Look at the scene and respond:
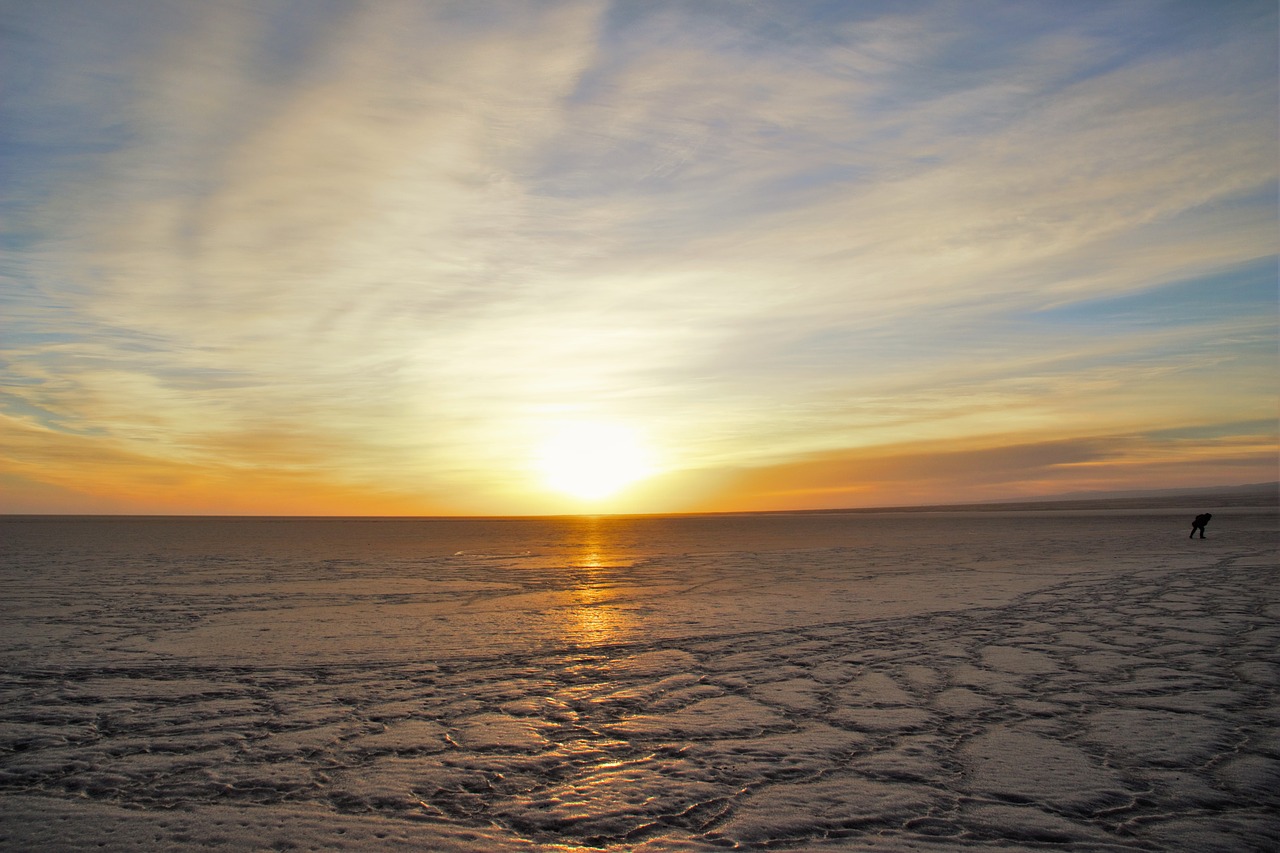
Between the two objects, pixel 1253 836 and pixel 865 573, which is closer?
pixel 1253 836

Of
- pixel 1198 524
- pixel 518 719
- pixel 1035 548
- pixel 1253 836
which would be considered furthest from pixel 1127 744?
pixel 1198 524

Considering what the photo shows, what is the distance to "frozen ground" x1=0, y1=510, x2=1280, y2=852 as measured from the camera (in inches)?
137

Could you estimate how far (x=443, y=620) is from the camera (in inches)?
367

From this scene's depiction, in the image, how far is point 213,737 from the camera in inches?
188

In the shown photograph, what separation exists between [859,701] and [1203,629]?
462 cm

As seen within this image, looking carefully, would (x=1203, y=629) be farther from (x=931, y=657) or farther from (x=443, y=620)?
(x=443, y=620)

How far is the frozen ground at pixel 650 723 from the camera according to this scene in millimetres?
3475

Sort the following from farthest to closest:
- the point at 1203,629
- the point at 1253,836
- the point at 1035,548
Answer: the point at 1035,548 < the point at 1203,629 < the point at 1253,836

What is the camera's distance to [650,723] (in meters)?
4.97

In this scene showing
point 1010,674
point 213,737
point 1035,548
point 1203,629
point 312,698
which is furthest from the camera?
point 1035,548

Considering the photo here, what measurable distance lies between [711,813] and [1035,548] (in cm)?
1930

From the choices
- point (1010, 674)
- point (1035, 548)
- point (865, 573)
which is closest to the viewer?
point (1010, 674)

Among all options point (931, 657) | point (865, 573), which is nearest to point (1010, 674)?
point (931, 657)

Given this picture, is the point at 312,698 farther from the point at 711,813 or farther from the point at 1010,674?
the point at 1010,674
